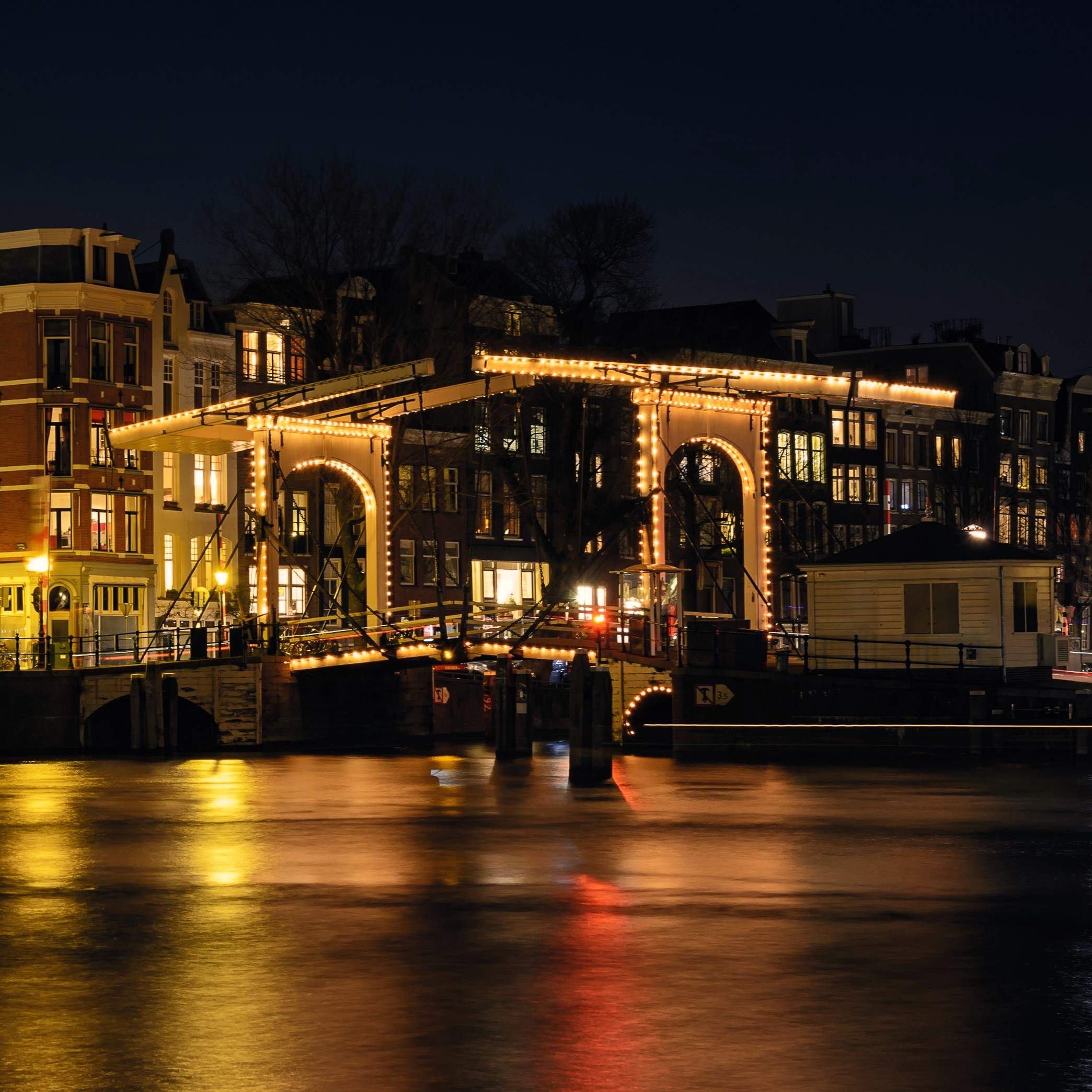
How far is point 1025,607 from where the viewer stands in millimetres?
38781

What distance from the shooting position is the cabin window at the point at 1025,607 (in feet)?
127

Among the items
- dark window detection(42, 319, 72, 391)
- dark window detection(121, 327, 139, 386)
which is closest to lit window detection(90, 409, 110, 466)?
dark window detection(42, 319, 72, 391)

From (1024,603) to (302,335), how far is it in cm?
1764

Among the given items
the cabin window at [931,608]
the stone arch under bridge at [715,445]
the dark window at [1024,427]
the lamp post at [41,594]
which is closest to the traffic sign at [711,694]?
the stone arch under bridge at [715,445]

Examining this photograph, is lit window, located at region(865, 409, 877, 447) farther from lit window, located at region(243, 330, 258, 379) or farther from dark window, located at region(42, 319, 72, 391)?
dark window, located at region(42, 319, 72, 391)

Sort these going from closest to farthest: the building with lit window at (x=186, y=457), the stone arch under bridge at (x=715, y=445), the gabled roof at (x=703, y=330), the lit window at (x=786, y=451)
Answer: the stone arch under bridge at (x=715, y=445), the gabled roof at (x=703, y=330), the building with lit window at (x=186, y=457), the lit window at (x=786, y=451)

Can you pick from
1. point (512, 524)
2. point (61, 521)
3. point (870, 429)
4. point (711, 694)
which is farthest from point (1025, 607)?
point (870, 429)

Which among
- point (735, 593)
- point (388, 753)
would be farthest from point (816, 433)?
point (388, 753)

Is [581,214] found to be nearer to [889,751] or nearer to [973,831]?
[889,751]

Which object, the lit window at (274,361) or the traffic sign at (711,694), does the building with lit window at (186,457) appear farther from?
the traffic sign at (711,694)

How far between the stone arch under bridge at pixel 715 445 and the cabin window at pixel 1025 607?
5.58m

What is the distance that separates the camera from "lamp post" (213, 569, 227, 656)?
141 feet

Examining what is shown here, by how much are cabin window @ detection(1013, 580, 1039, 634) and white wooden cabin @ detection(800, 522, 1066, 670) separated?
14mm

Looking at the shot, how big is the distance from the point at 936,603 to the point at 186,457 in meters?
24.4
